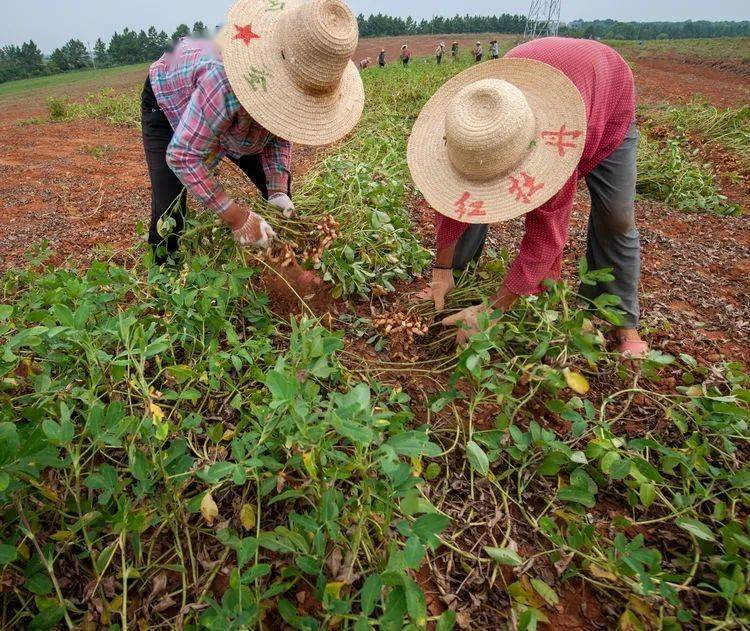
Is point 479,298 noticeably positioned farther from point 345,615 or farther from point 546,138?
point 345,615

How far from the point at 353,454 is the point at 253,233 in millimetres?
850

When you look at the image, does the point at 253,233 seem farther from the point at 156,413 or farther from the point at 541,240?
the point at 541,240

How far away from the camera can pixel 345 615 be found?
2.62ft

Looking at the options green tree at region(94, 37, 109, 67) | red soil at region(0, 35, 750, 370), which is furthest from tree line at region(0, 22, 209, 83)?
red soil at region(0, 35, 750, 370)

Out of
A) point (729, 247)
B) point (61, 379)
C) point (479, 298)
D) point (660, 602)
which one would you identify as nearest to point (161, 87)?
point (61, 379)

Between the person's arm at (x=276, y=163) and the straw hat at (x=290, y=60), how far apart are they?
45 centimetres

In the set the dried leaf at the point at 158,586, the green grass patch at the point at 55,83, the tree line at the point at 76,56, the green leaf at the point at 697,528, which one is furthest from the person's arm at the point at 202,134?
the tree line at the point at 76,56

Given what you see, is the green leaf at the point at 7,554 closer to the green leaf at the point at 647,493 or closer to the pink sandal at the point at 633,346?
the green leaf at the point at 647,493

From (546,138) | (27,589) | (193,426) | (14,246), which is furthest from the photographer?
(14,246)

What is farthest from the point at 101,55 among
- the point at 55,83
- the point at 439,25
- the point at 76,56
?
the point at 439,25

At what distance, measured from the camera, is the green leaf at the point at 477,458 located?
1134mm

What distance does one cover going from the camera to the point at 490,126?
1145 millimetres

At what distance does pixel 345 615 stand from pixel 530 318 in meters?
1.08

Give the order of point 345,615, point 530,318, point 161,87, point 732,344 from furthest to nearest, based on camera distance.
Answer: point 732,344, point 161,87, point 530,318, point 345,615
